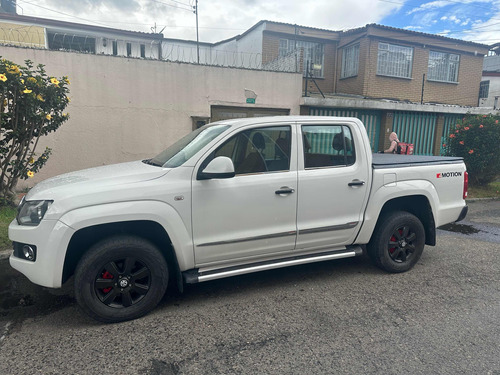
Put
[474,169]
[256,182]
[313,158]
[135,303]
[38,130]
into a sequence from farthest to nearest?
[474,169] → [38,130] → [313,158] → [256,182] → [135,303]

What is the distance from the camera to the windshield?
346 centimetres

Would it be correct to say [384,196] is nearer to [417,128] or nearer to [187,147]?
[187,147]

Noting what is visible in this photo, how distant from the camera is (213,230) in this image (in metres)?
3.35

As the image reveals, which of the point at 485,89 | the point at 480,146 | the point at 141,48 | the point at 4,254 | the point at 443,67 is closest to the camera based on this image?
the point at 4,254

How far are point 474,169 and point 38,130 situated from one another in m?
10.8

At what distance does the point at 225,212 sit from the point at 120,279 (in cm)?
111

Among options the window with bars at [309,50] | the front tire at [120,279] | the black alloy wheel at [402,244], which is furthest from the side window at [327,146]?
the window with bars at [309,50]

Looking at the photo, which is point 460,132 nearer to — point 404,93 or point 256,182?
point 404,93

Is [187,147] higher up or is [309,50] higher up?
[309,50]

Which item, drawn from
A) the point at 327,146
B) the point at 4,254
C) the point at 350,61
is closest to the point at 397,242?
Result: the point at 327,146

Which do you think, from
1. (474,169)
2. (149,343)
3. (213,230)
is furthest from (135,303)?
(474,169)

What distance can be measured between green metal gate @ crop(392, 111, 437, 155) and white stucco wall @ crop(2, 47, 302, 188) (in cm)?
630

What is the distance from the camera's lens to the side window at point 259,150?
11.5ft

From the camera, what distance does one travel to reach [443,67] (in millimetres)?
17766
